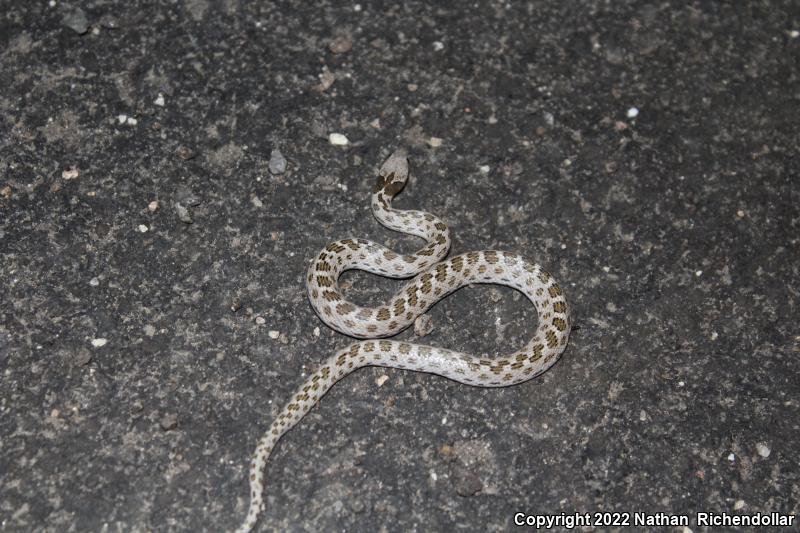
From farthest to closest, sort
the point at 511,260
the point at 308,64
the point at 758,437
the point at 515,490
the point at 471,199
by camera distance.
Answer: the point at 308,64 → the point at 471,199 → the point at 511,260 → the point at 758,437 → the point at 515,490

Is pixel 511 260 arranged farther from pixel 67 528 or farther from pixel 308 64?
pixel 67 528

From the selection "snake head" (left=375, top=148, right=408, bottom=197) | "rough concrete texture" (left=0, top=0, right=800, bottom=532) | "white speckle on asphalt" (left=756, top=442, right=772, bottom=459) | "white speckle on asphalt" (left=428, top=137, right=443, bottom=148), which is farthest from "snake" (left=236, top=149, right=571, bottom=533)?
"white speckle on asphalt" (left=756, top=442, right=772, bottom=459)

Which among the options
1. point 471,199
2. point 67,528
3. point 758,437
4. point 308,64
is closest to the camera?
point 67,528

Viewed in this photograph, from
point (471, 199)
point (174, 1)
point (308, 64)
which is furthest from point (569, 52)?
point (174, 1)

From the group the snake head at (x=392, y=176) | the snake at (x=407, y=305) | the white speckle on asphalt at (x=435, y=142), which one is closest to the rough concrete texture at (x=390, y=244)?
the white speckle on asphalt at (x=435, y=142)

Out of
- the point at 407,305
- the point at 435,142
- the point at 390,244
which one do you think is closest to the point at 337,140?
the point at 435,142
